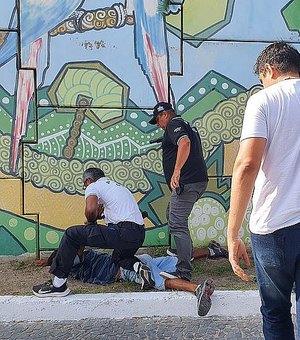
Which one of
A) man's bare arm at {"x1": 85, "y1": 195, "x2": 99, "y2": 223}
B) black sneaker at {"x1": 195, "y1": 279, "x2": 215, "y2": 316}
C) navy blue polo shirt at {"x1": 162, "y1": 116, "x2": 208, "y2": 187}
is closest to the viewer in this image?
black sneaker at {"x1": 195, "y1": 279, "x2": 215, "y2": 316}

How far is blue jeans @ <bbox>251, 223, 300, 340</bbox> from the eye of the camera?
218 centimetres

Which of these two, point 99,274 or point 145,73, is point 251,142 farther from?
point 145,73

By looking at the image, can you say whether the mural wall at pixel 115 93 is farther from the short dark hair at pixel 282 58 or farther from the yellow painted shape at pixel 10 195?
the short dark hair at pixel 282 58

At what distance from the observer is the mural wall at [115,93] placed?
17.2 feet

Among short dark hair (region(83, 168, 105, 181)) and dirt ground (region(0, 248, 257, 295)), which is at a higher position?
short dark hair (region(83, 168, 105, 181))

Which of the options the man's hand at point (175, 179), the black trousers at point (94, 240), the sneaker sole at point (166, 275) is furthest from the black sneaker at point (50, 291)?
the man's hand at point (175, 179)

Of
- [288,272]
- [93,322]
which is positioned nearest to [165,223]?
[93,322]

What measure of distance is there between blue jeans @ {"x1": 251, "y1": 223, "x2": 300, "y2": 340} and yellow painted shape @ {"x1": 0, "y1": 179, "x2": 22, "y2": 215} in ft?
11.5

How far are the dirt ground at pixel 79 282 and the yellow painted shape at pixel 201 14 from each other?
2.55 meters

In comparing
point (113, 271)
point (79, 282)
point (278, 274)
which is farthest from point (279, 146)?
point (79, 282)

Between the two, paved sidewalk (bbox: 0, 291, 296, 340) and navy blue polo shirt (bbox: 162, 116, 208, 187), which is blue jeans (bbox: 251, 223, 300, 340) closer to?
paved sidewalk (bbox: 0, 291, 296, 340)

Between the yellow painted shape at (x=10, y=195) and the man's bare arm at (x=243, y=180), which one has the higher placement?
the man's bare arm at (x=243, y=180)

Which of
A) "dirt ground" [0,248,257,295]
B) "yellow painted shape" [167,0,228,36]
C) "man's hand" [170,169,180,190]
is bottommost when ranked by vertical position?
"dirt ground" [0,248,257,295]

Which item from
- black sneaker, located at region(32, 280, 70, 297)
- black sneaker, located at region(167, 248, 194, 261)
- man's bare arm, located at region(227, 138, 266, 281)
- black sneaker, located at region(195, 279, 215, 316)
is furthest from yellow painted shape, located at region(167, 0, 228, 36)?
man's bare arm, located at region(227, 138, 266, 281)
